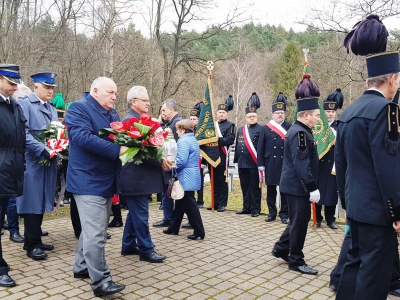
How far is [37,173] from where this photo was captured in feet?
17.5

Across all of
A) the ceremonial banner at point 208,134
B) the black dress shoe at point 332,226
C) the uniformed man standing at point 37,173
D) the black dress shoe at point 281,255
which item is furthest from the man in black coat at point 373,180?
the ceremonial banner at point 208,134

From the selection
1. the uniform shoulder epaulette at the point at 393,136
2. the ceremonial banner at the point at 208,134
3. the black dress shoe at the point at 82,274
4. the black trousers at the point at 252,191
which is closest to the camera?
the uniform shoulder epaulette at the point at 393,136

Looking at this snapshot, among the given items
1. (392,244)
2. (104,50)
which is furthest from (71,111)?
(104,50)

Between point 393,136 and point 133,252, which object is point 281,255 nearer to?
point 133,252

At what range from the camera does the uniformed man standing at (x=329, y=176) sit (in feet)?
23.7

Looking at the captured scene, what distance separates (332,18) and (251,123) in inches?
188

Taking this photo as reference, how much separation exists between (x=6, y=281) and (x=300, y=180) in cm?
350

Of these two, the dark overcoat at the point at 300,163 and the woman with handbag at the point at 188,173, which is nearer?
the dark overcoat at the point at 300,163

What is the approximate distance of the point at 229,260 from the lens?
5.35m

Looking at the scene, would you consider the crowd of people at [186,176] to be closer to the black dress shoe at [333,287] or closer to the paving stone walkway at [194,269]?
the black dress shoe at [333,287]

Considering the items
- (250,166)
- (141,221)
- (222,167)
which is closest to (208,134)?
(222,167)

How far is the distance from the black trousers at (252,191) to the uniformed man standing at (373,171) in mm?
5020

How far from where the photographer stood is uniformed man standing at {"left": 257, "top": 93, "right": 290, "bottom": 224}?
784cm

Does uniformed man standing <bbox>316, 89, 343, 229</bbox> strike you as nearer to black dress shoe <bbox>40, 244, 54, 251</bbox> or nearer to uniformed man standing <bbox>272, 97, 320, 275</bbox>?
uniformed man standing <bbox>272, 97, 320, 275</bbox>
